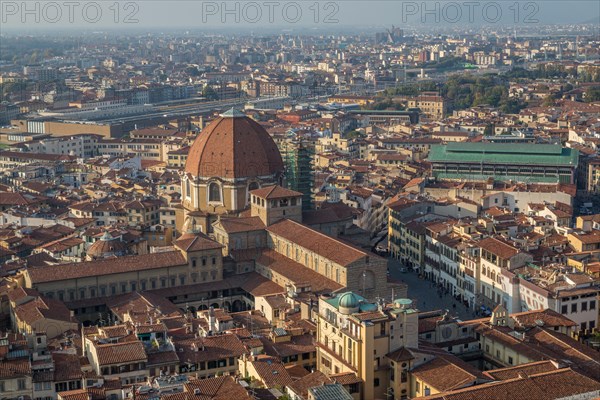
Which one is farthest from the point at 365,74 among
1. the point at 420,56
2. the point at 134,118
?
the point at 134,118

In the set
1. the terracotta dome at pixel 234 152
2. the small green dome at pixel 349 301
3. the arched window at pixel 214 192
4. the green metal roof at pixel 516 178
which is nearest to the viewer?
the small green dome at pixel 349 301

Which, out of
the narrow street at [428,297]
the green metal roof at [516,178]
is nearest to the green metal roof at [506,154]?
the green metal roof at [516,178]

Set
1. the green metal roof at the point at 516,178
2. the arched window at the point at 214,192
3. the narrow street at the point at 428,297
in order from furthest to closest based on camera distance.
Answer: the green metal roof at the point at 516,178
the arched window at the point at 214,192
the narrow street at the point at 428,297

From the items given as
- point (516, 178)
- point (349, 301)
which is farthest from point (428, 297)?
point (516, 178)

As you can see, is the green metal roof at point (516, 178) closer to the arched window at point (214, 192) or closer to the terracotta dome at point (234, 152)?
the terracotta dome at point (234, 152)

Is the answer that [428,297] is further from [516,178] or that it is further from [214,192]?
[516,178]

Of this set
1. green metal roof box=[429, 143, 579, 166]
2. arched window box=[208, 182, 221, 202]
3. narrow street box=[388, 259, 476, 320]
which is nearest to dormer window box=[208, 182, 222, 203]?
arched window box=[208, 182, 221, 202]
